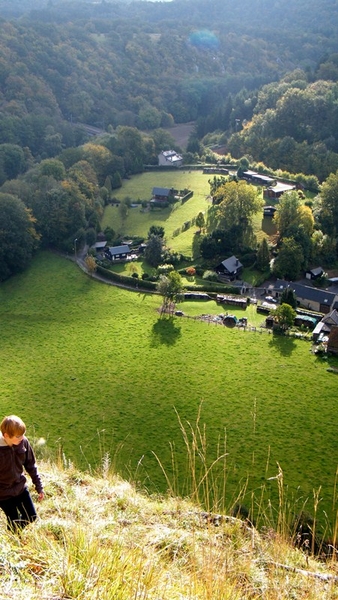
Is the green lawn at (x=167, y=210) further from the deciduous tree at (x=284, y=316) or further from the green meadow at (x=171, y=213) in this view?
the deciduous tree at (x=284, y=316)

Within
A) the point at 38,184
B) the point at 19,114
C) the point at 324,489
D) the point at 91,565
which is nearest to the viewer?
the point at 91,565

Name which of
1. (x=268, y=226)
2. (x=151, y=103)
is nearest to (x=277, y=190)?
(x=268, y=226)

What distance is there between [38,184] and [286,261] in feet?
90.8

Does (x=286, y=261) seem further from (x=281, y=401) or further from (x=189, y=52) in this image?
(x=189, y=52)

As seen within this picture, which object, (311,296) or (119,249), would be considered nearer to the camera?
(311,296)

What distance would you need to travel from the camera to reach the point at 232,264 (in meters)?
42.9

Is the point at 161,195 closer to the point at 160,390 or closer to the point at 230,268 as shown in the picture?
the point at 230,268

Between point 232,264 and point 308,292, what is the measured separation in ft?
24.1

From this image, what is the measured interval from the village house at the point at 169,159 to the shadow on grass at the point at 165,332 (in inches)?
1481

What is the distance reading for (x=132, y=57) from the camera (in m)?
107

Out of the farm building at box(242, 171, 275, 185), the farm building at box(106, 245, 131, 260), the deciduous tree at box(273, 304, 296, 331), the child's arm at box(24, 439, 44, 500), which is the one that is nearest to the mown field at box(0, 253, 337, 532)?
the deciduous tree at box(273, 304, 296, 331)

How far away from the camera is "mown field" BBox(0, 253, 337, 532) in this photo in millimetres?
23469

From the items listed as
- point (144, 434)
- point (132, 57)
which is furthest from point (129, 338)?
point (132, 57)

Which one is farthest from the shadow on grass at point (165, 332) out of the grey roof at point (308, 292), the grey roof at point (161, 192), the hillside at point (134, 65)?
the hillside at point (134, 65)
